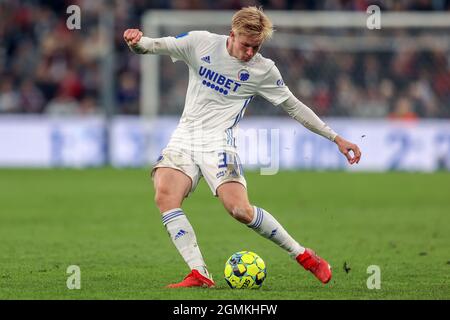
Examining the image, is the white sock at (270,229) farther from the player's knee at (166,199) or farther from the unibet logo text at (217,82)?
the unibet logo text at (217,82)

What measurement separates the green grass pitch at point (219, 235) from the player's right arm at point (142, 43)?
1874 millimetres

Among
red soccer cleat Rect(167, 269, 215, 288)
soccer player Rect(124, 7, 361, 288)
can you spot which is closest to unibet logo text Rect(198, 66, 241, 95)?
soccer player Rect(124, 7, 361, 288)

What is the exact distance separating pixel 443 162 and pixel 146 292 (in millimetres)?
16930

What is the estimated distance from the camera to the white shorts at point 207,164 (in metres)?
8.45

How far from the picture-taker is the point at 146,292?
26.4 ft

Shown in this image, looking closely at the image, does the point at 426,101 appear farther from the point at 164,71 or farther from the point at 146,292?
the point at 146,292

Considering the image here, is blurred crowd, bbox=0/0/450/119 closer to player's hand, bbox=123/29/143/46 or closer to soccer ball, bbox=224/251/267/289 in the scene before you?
soccer ball, bbox=224/251/267/289

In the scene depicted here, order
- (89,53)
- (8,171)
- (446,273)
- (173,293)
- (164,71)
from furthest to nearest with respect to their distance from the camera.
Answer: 1. (89,53)
2. (164,71)
3. (8,171)
4. (446,273)
5. (173,293)

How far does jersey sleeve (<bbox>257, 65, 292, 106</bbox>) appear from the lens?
28.3 ft

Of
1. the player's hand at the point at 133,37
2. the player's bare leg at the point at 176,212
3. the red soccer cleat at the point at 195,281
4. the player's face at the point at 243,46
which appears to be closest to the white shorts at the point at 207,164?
the player's bare leg at the point at 176,212

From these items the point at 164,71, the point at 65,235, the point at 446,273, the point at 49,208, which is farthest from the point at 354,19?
the point at 446,273

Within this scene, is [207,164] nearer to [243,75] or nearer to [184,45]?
[243,75]

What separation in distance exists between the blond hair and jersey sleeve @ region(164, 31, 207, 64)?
1.54 ft

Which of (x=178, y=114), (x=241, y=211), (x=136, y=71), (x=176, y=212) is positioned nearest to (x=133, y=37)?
(x=176, y=212)
